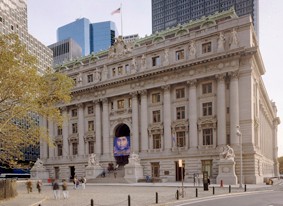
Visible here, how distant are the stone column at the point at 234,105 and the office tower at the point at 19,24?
76.1 meters

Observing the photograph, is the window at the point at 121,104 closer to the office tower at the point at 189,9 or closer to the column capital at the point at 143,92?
the column capital at the point at 143,92

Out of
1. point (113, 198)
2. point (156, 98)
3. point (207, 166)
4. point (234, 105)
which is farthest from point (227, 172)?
point (113, 198)

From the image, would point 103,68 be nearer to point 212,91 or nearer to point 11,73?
point 212,91

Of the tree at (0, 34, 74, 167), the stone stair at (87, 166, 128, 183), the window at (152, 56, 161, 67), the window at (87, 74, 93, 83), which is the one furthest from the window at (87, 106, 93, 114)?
the tree at (0, 34, 74, 167)

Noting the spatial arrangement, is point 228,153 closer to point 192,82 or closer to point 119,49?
point 192,82

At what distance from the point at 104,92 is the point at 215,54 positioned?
24387mm

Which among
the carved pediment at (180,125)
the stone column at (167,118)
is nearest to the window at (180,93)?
the stone column at (167,118)

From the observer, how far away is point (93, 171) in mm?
56156

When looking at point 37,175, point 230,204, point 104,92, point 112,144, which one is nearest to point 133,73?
point 104,92

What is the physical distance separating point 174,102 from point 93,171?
1922 centimetres

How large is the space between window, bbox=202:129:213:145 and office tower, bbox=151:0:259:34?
123m

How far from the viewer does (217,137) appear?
47.5 meters

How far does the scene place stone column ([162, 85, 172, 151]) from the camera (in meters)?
52.3

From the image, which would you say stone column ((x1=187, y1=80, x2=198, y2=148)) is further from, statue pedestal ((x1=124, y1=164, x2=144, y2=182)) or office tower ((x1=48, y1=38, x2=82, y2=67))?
office tower ((x1=48, y1=38, x2=82, y2=67))
